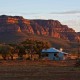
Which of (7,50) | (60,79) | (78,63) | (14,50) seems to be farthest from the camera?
(14,50)

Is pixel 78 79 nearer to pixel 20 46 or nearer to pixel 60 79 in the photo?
pixel 60 79

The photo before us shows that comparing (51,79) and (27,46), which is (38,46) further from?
(51,79)

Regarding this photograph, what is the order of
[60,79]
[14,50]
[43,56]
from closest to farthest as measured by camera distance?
[60,79], [14,50], [43,56]

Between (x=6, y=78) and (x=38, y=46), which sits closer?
(x=6, y=78)

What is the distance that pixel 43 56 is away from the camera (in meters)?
96.6

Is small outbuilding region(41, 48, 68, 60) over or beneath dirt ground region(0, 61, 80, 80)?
beneath

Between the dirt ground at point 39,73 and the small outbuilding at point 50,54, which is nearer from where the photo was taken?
the dirt ground at point 39,73

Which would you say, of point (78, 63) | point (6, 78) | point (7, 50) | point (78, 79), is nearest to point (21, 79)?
point (6, 78)

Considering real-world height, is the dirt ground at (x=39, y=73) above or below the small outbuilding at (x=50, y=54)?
above

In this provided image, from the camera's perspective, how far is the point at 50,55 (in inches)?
3809

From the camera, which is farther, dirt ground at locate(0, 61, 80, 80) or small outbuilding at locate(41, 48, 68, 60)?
small outbuilding at locate(41, 48, 68, 60)

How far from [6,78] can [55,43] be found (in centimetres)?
15965

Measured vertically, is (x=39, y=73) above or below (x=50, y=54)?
above

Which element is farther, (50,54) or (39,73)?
(50,54)
